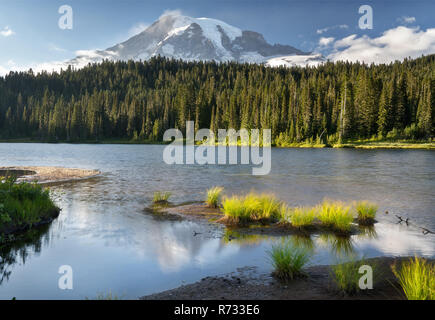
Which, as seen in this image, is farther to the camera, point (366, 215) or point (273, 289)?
point (366, 215)

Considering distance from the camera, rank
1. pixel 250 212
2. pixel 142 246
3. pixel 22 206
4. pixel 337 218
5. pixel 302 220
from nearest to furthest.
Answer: pixel 142 246 < pixel 337 218 < pixel 302 220 < pixel 22 206 < pixel 250 212

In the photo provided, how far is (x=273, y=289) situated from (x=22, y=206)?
42.6 ft

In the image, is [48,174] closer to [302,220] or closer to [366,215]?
[302,220]

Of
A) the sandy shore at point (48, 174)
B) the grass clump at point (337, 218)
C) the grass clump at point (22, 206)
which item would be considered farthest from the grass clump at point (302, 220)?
the sandy shore at point (48, 174)

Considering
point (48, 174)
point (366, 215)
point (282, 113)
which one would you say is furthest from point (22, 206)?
point (282, 113)

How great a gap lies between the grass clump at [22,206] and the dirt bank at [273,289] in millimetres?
9102

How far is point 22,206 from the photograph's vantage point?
16.3 metres

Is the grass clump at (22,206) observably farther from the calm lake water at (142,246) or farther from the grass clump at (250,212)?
the grass clump at (250,212)

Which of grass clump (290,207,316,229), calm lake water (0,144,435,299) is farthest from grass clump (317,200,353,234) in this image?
calm lake water (0,144,435,299)

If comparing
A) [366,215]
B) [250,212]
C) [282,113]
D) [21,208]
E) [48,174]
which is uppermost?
[282,113]

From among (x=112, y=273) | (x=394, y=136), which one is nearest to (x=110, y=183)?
(x=112, y=273)

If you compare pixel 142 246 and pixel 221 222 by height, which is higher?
pixel 221 222
